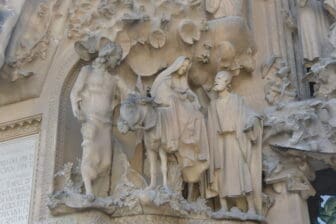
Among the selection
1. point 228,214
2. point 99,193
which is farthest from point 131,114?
point 228,214

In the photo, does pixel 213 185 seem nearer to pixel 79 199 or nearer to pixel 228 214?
pixel 228 214

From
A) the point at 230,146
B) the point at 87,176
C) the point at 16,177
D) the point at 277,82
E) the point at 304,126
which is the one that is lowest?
the point at 87,176

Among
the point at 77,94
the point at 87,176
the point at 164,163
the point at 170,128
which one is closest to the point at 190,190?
the point at 164,163

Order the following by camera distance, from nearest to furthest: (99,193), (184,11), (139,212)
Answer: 1. (139,212)
2. (99,193)
3. (184,11)

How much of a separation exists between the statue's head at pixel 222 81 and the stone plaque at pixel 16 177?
2676 mm

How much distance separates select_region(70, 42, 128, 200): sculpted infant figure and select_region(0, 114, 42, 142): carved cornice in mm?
1283

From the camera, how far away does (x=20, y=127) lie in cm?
886

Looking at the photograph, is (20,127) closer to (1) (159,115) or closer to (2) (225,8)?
(1) (159,115)

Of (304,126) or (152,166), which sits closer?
(152,166)

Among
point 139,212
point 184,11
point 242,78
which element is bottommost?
point 139,212

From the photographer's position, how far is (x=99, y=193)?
7.40 metres

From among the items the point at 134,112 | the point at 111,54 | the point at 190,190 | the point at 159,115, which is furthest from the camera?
the point at 111,54

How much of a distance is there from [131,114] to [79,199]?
114 centimetres

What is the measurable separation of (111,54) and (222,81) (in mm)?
1470
